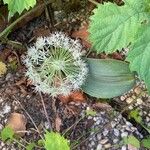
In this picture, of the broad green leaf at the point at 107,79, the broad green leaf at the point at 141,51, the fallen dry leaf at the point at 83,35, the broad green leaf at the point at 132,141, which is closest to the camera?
the broad green leaf at the point at 141,51

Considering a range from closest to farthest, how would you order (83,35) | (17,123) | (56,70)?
(56,70) → (17,123) → (83,35)

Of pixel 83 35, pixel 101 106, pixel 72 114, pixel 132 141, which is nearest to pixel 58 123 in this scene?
pixel 72 114

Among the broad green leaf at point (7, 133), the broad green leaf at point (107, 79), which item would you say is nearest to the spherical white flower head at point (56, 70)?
the broad green leaf at point (107, 79)

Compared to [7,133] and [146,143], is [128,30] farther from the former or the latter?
[7,133]

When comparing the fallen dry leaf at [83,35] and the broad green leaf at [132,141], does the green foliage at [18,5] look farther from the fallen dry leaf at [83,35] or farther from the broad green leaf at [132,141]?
the broad green leaf at [132,141]

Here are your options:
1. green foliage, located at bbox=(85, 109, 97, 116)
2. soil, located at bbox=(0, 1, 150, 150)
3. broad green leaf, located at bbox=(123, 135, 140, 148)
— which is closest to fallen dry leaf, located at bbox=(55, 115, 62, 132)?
soil, located at bbox=(0, 1, 150, 150)

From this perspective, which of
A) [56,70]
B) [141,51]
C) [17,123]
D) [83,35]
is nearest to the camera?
[141,51]
